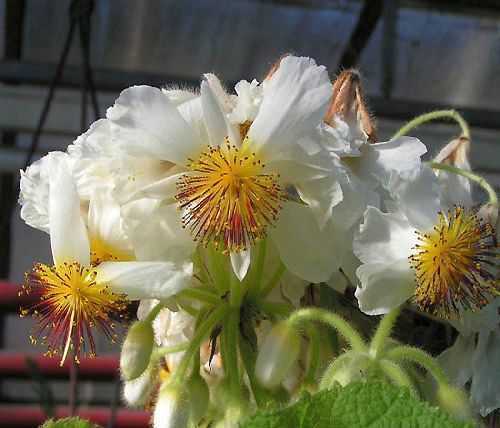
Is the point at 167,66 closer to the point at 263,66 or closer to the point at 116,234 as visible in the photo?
the point at 263,66

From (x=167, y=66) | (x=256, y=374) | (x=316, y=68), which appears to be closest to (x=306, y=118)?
(x=316, y=68)

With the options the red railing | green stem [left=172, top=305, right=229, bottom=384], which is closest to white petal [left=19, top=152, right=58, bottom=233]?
green stem [left=172, top=305, right=229, bottom=384]

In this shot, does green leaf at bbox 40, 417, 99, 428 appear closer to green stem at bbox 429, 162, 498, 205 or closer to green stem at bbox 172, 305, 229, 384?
green stem at bbox 172, 305, 229, 384

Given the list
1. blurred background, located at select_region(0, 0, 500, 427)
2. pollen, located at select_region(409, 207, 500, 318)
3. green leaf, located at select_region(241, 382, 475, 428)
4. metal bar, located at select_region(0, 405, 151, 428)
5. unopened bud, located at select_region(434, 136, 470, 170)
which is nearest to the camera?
green leaf, located at select_region(241, 382, 475, 428)

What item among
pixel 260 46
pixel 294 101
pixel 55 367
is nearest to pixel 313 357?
pixel 294 101

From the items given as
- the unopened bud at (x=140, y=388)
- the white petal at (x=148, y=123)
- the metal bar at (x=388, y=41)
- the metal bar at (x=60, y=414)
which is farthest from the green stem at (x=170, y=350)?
the metal bar at (x=388, y=41)
